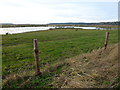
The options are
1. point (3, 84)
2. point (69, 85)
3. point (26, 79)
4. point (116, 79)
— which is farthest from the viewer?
point (26, 79)

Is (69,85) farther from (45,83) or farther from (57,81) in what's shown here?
(45,83)

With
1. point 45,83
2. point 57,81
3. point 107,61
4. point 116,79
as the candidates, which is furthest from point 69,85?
point 107,61

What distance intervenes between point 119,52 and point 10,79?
6323 millimetres

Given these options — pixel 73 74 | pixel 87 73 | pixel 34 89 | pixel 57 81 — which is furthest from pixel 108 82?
pixel 34 89

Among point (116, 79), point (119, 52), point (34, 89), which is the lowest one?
point (34, 89)

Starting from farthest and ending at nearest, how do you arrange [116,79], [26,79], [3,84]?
[26,79] → [3,84] → [116,79]

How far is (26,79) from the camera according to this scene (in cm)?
650

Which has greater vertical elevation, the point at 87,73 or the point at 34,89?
the point at 87,73

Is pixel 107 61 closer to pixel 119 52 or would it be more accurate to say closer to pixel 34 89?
pixel 119 52

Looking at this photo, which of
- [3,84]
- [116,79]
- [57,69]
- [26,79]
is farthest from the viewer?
[57,69]

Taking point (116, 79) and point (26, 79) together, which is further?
point (26, 79)

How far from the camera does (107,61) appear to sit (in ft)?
25.6

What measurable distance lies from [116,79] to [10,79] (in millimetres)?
4914

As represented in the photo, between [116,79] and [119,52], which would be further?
[119,52]
